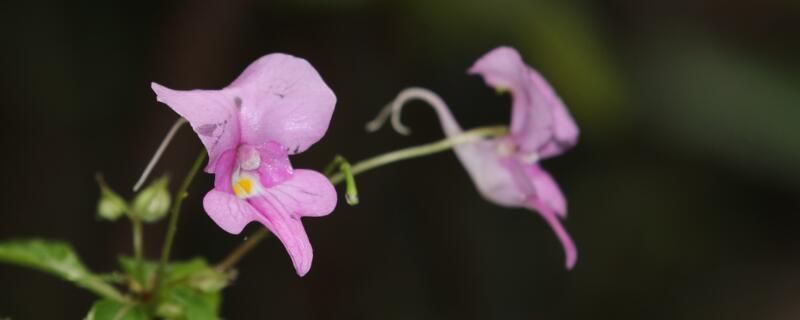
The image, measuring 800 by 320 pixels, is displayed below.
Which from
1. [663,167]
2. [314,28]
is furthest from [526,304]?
[314,28]

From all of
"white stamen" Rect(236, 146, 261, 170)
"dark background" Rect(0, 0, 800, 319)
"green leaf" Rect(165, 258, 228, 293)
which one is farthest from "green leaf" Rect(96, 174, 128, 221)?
"dark background" Rect(0, 0, 800, 319)

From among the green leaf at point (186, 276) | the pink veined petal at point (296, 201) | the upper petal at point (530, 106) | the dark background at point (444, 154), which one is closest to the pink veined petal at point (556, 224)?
the upper petal at point (530, 106)

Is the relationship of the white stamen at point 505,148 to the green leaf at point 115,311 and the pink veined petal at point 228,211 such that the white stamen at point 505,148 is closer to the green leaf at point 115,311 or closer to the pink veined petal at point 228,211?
the pink veined petal at point 228,211

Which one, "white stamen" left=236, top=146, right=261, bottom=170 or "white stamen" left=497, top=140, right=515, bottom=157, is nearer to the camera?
"white stamen" left=236, top=146, right=261, bottom=170

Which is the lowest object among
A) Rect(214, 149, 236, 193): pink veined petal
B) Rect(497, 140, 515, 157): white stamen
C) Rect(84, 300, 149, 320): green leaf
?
Rect(84, 300, 149, 320): green leaf

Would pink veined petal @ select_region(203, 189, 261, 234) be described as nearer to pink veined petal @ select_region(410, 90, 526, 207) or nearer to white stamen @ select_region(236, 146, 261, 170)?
white stamen @ select_region(236, 146, 261, 170)

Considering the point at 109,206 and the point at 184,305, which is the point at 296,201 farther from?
the point at 109,206
